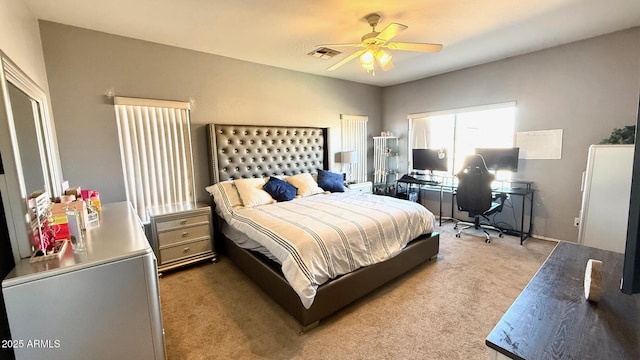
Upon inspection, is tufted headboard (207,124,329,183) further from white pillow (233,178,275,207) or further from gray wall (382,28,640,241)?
gray wall (382,28,640,241)

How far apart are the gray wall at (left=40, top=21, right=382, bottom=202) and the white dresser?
1775mm

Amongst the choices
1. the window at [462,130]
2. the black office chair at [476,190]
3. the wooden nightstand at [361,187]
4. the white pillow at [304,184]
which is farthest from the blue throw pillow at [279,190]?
the window at [462,130]

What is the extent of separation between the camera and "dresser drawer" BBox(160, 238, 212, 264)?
2848mm

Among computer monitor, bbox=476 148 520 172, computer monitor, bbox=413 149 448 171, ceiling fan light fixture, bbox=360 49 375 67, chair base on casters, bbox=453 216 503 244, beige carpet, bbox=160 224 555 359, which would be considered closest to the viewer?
beige carpet, bbox=160 224 555 359

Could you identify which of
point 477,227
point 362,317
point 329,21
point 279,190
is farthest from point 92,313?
point 477,227

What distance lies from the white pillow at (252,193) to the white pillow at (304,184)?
0.50 m

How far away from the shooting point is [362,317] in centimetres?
211

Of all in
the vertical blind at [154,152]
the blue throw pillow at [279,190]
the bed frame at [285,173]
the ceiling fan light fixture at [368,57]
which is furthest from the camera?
the blue throw pillow at [279,190]

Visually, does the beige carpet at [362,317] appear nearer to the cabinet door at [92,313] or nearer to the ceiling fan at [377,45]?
the cabinet door at [92,313]

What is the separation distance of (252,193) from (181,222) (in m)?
0.83

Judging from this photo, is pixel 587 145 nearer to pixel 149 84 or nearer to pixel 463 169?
pixel 463 169

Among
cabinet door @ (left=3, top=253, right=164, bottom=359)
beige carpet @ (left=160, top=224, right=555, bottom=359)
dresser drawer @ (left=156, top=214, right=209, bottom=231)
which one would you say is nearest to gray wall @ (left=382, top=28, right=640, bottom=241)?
beige carpet @ (left=160, top=224, right=555, bottom=359)

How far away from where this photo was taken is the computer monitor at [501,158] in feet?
12.1

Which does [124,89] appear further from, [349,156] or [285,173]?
[349,156]
